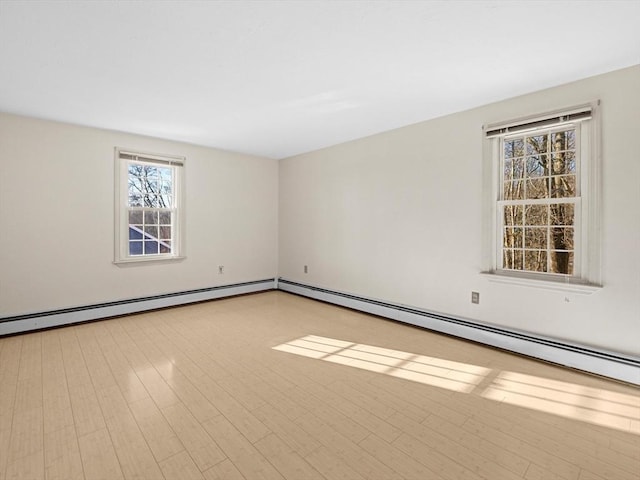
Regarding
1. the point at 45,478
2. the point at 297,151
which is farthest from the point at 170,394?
the point at 297,151

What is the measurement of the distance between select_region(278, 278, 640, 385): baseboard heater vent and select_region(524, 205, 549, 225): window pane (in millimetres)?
1093

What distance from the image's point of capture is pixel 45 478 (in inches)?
61.2

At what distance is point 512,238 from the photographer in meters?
3.27

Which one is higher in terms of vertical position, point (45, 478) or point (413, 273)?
point (413, 273)

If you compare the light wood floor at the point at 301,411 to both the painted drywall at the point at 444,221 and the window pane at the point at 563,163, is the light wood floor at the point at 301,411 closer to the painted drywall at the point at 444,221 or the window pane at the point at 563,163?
the painted drywall at the point at 444,221

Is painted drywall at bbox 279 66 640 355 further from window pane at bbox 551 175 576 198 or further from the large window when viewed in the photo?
window pane at bbox 551 175 576 198

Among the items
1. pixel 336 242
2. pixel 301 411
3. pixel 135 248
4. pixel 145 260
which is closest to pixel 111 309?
pixel 145 260

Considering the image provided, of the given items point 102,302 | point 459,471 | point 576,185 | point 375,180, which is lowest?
point 459,471

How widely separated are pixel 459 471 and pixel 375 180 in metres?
3.41

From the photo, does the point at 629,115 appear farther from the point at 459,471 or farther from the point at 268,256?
the point at 268,256

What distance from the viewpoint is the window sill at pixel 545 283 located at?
2.70m

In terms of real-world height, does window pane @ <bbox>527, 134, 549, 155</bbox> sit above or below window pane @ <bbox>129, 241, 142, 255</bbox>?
above

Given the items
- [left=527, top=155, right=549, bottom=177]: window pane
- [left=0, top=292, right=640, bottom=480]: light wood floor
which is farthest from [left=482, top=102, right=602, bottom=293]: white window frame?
[left=0, top=292, right=640, bottom=480]: light wood floor

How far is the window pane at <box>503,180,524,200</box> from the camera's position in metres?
3.18
